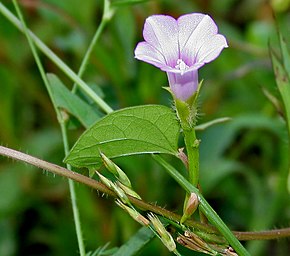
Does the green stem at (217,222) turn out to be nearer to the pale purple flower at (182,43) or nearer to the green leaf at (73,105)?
the pale purple flower at (182,43)

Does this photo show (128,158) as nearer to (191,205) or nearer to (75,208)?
(75,208)

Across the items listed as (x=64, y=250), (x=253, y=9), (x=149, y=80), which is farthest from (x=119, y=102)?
(x=253, y=9)

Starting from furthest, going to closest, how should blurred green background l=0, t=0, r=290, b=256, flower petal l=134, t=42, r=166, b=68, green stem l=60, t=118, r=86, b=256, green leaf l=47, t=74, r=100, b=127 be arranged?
1. blurred green background l=0, t=0, r=290, b=256
2. green leaf l=47, t=74, r=100, b=127
3. green stem l=60, t=118, r=86, b=256
4. flower petal l=134, t=42, r=166, b=68

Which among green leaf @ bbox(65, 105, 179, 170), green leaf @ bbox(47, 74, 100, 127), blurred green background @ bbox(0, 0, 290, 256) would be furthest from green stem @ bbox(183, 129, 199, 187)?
blurred green background @ bbox(0, 0, 290, 256)

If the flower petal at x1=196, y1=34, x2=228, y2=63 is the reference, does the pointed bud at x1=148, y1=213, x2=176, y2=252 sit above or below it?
below

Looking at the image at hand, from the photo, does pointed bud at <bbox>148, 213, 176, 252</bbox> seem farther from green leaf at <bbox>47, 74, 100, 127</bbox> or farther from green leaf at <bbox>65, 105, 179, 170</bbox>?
green leaf at <bbox>47, 74, 100, 127</bbox>

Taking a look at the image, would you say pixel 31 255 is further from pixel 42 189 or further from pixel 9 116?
pixel 9 116
